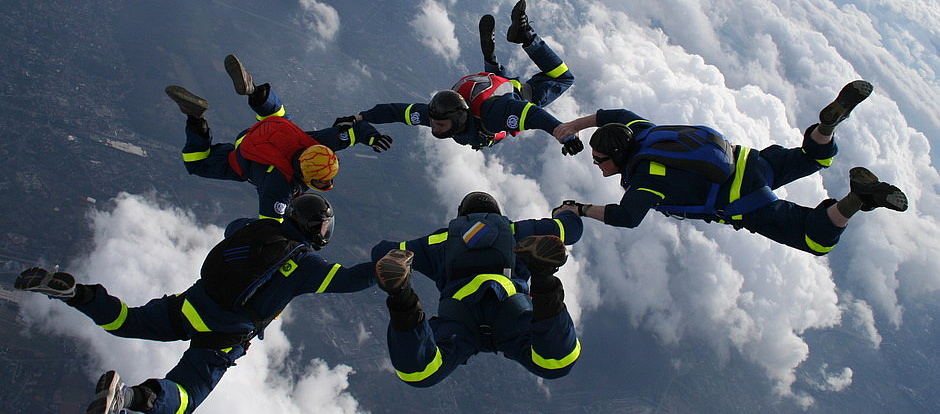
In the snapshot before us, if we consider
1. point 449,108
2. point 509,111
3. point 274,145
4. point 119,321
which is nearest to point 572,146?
point 509,111

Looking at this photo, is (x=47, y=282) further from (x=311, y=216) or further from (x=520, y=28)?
(x=520, y=28)

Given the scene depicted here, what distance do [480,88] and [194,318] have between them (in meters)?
6.58

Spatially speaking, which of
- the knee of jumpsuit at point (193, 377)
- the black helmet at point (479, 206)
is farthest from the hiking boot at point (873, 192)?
the knee of jumpsuit at point (193, 377)

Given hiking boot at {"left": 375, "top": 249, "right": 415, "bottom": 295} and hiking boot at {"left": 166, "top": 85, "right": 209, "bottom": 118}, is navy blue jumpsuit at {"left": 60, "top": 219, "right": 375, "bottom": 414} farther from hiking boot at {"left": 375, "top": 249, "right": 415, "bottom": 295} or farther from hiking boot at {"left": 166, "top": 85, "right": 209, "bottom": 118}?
hiking boot at {"left": 166, "top": 85, "right": 209, "bottom": 118}

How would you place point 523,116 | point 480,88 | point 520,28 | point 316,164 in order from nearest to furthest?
point 316,164, point 523,116, point 480,88, point 520,28

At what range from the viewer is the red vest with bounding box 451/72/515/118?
9.80 metres

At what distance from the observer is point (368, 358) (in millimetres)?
127812

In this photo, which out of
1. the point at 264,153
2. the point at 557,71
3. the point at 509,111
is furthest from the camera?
the point at 557,71

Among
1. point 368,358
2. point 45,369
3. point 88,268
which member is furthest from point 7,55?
point 368,358

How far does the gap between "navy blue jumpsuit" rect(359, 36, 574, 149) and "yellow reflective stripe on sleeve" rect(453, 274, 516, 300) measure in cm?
301

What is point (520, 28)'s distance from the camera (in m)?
10.9

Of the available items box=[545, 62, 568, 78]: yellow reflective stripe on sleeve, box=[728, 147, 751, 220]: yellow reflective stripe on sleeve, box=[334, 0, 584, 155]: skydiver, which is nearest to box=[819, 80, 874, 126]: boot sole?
box=[728, 147, 751, 220]: yellow reflective stripe on sleeve

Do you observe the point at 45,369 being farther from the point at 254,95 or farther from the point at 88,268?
the point at 254,95

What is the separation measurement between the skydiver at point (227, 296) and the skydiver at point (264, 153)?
77.9 inches
